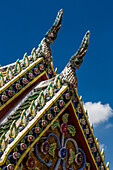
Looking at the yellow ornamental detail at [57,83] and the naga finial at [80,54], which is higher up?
the naga finial at [80,54]

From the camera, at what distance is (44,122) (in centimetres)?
1016

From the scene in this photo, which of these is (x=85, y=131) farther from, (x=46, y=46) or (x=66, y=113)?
(x=46, y=46)

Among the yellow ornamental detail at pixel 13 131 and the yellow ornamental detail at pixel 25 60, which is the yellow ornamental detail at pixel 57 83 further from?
the yellow ornamental detail at pixel 13 131

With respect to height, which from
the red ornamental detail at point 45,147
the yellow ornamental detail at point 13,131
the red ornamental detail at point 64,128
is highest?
the red ornamental detail at point 64,128

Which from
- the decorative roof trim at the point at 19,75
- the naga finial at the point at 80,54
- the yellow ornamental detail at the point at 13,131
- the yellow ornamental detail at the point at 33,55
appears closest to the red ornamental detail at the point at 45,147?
the yellow ornamental detail at the point at 13,131

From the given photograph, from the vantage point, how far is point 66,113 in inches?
461

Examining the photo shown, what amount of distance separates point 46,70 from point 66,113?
3202 mm

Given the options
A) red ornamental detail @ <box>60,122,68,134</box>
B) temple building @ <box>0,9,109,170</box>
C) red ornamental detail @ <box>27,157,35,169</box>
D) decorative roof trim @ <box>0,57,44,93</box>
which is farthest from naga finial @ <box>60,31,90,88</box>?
red ornamental detail @ <box>27,157,35,169</box>

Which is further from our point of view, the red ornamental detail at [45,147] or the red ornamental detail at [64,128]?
the red ornamental detail at [64,128]

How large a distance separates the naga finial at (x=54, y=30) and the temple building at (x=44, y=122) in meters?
1.14

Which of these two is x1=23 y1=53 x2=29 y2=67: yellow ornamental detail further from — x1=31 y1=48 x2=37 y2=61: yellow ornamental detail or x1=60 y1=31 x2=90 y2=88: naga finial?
x1=60 y1=31 x2=90 y2=88: naga finial

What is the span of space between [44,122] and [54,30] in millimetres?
5735

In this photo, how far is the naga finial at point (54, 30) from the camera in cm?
1476

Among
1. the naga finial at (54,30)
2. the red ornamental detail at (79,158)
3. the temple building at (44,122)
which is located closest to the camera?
the temple building at (44,122)
